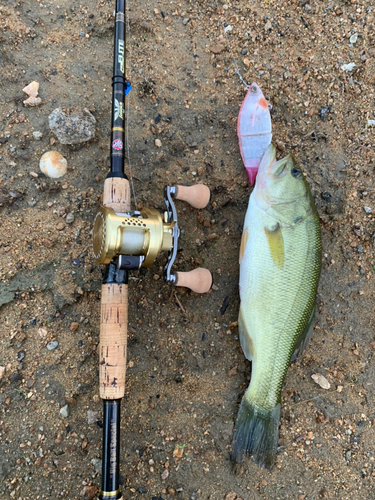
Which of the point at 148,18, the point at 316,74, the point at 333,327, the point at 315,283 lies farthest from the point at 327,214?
the point at 148,18

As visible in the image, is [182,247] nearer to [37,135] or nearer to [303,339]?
[303,339]

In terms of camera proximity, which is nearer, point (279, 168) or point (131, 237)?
point (131, 237)

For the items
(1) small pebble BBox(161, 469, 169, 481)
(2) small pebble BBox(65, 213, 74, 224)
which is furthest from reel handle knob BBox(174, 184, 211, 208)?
(1) small pebble BBox(161, 469, 169, 481)

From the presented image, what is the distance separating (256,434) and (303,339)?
71 cm

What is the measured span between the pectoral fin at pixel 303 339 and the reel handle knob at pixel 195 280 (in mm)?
771

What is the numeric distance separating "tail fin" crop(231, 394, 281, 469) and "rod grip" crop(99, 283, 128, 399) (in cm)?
89

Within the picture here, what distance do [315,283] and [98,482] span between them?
192cm

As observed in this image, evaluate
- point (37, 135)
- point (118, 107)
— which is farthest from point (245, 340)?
point (37, 135)

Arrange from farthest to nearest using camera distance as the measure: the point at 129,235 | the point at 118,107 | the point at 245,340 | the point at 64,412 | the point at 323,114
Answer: the point at 323,114
the point at 245,340
the point at 64,412
the point at 118,107
the point at 129,235

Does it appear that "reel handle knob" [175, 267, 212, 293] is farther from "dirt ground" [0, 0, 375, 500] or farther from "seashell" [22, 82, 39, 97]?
"seashell" [22, 82, 39, 97]

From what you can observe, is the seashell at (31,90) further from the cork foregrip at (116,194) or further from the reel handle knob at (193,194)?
the reel handle knob at (193,194)

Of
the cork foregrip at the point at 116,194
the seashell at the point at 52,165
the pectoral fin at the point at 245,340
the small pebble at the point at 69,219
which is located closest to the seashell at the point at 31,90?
the seashell at the point at 52,165

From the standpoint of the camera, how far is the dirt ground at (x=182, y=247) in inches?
93.9

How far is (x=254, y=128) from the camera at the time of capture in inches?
105
